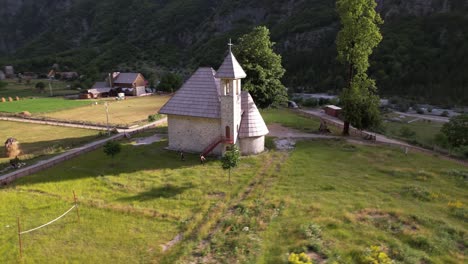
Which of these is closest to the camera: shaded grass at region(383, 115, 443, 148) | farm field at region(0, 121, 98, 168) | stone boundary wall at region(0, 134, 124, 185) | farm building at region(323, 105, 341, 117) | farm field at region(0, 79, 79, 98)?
stone boundary wall at region(0, 134, 124, 185)

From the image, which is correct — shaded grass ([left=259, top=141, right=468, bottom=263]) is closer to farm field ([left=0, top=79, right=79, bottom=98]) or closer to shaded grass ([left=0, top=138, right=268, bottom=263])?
shaded grass ([left=0, top=138, right=268, bottom=263])

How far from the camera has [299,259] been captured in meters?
16.6

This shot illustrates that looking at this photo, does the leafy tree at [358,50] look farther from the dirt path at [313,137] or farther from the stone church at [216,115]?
the stone church at [216,115]

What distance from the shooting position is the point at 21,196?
25.8 meters

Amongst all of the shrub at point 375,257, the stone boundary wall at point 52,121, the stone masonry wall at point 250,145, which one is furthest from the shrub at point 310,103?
the shrub at point 375,257

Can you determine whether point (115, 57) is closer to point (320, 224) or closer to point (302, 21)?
point (302, 21)

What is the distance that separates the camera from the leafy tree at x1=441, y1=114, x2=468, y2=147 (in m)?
36.6

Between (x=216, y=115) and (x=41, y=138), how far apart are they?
26.7m

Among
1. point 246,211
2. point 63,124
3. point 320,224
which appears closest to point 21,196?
point 246,211

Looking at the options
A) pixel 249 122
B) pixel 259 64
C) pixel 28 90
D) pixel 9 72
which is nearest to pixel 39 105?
pixel 28 90

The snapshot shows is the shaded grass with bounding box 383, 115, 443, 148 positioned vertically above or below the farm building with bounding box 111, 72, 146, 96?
below

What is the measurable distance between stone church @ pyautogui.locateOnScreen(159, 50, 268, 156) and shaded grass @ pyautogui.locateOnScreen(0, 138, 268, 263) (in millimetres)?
1989

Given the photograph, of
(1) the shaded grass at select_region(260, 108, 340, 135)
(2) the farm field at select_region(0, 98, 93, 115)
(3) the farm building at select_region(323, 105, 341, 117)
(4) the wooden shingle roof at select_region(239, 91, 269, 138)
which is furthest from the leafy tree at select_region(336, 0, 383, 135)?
(2) the farm field at select_region(0, 98, 93, 115)

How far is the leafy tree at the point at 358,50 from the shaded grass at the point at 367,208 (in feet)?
25.1
